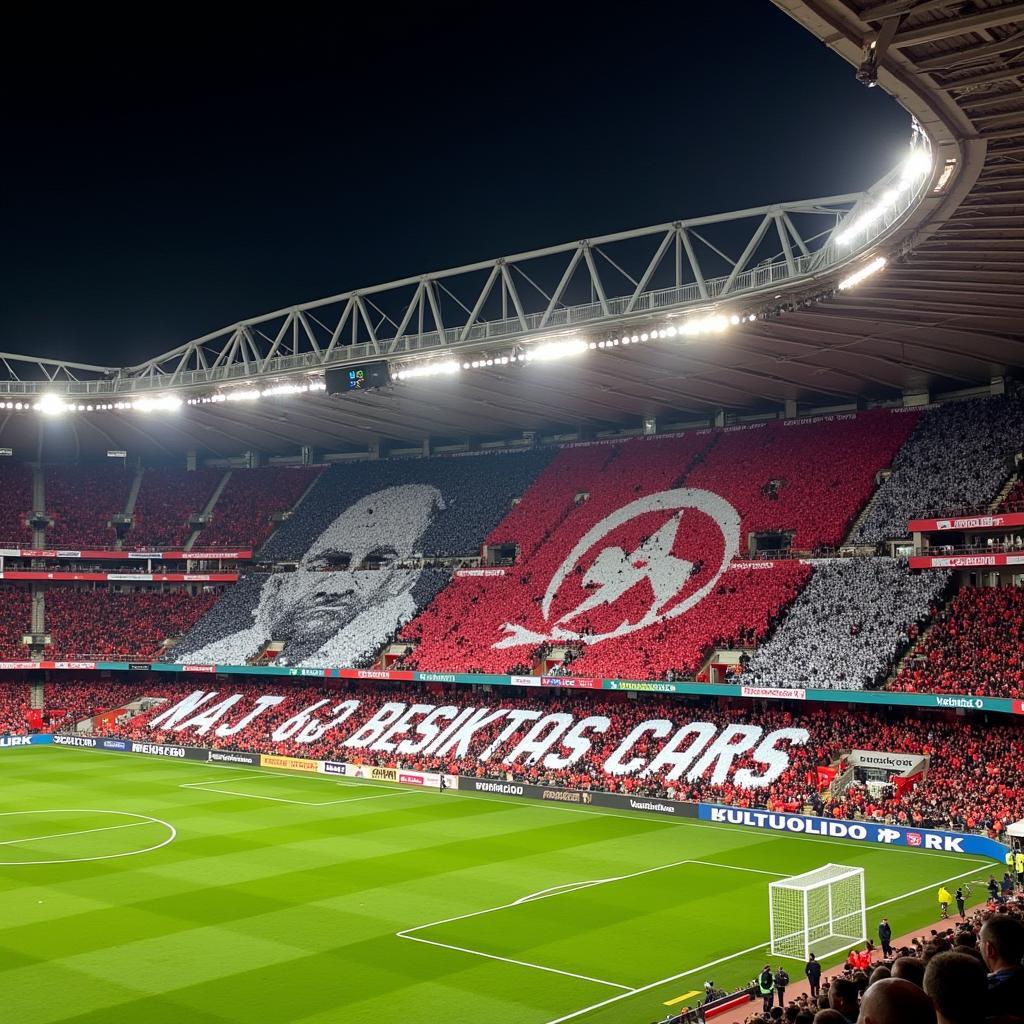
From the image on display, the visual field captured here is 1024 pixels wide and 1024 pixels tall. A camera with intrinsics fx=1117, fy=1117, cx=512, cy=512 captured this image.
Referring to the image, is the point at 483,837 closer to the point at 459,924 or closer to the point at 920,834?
the point at 459,924

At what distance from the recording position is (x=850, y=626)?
4200 cm

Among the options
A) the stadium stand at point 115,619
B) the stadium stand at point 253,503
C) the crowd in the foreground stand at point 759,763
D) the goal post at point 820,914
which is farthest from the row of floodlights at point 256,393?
the goal post at point 820,914

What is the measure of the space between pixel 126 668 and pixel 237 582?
28.5 ft

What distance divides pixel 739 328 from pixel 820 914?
911 inches

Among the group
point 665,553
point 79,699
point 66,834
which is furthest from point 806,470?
point 79,699

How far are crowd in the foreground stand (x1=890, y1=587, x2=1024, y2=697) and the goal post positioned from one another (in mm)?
13009

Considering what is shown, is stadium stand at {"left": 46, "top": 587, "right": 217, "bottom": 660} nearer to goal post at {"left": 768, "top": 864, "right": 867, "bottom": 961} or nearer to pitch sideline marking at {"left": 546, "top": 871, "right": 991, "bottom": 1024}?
pitch sideline marking at {"left": 546, "top": 871, "right": 991, "bottom": 1024}

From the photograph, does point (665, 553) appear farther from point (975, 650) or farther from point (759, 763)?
point (975, 650)

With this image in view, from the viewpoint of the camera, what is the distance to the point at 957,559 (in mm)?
40625

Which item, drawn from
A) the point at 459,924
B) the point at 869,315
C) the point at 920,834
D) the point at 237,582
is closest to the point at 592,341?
the point at 869,315

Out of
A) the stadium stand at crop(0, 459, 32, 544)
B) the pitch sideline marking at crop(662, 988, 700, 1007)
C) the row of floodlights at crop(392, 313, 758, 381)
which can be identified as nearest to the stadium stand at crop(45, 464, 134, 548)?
the stadium stand at crop(0, 459, 32, 544)

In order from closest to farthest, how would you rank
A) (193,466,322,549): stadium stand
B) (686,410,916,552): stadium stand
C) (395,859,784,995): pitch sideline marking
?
(395,859,784,995): pitch sideline marking → (686,410,916,552): stadium stand → (193,466,322,549): stadium stand

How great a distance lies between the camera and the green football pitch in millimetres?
20969

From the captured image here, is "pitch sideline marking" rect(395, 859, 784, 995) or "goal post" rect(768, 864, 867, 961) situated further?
"goal post" rect(768, 864, 867, 961)
